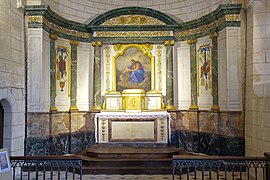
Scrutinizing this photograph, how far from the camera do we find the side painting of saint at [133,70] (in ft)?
35.6

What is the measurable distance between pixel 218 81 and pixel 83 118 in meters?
4.66

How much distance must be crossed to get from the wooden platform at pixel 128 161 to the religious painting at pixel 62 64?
2.57m

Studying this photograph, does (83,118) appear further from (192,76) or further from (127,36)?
(192,76)

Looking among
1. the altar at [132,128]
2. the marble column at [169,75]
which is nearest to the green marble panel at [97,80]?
the altar at [132,128]

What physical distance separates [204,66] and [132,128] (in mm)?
3104

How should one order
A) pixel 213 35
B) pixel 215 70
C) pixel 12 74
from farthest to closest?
pixel 213 35
pixel 215 70
pixel 12 74

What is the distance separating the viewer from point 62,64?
10.1 meters

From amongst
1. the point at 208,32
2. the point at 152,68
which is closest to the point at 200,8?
the point at 208,32

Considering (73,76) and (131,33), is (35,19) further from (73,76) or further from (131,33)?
(131,33)

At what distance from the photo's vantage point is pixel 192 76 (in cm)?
1053

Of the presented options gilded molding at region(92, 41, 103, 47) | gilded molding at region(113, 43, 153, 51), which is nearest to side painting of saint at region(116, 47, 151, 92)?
gilded molding at region(113, 43, 153, 51)

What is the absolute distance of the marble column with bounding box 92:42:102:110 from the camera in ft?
35.1

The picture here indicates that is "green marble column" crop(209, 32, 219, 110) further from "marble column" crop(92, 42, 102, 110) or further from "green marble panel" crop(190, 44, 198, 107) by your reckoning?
"marble column" crop(92, 42, 102, 110)

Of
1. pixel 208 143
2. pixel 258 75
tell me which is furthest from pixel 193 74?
pixel 258 75
